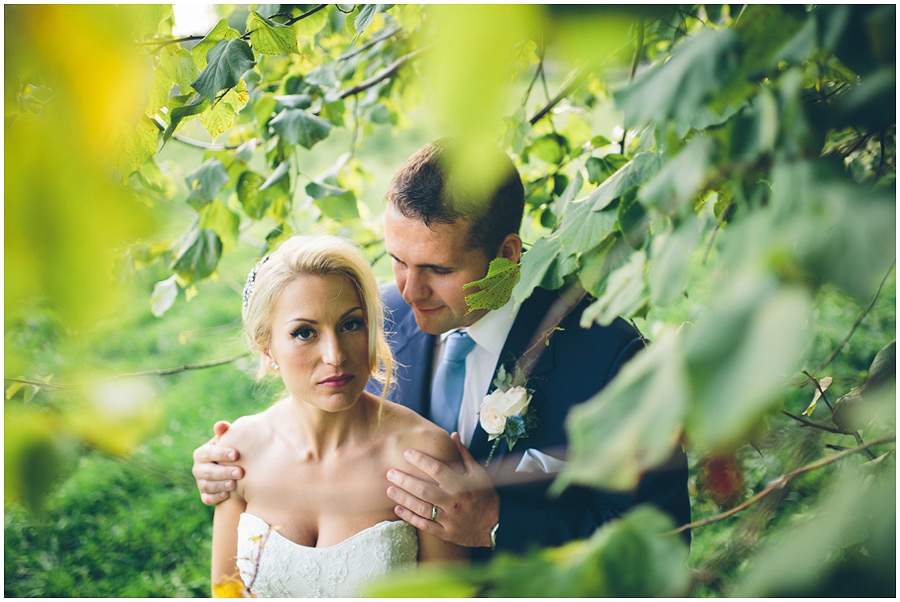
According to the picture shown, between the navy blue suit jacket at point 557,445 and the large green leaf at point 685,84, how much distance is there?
1507mm

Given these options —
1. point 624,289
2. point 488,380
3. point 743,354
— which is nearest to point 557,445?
point 488,380

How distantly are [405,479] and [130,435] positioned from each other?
1430 mm

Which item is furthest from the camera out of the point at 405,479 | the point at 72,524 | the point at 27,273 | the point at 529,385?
the point at 72,524

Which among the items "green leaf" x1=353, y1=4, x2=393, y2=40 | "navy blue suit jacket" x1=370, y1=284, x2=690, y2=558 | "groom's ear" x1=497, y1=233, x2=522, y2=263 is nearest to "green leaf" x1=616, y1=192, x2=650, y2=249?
"green leaf" x1=353, y1=4, x2=393, y2=40

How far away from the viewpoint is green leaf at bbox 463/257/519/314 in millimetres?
1156

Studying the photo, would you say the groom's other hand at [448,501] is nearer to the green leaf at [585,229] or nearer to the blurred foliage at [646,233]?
the blurred foliage at [646,233]

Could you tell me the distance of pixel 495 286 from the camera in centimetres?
122

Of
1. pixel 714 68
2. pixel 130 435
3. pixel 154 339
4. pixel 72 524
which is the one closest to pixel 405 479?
pixel 130 435

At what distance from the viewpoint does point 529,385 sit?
2.21m

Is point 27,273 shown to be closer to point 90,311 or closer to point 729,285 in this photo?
point 90,311

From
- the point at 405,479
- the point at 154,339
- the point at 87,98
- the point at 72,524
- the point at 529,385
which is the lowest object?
the point at 87,98

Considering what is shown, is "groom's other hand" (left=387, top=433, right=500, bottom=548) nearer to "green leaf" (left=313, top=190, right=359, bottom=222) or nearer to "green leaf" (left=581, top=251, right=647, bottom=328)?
"green leaf" (left=313, top=190, right=359, bottom=222)

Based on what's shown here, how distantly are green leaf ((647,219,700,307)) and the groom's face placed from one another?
1.60m

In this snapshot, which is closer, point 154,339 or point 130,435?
point 130,435
